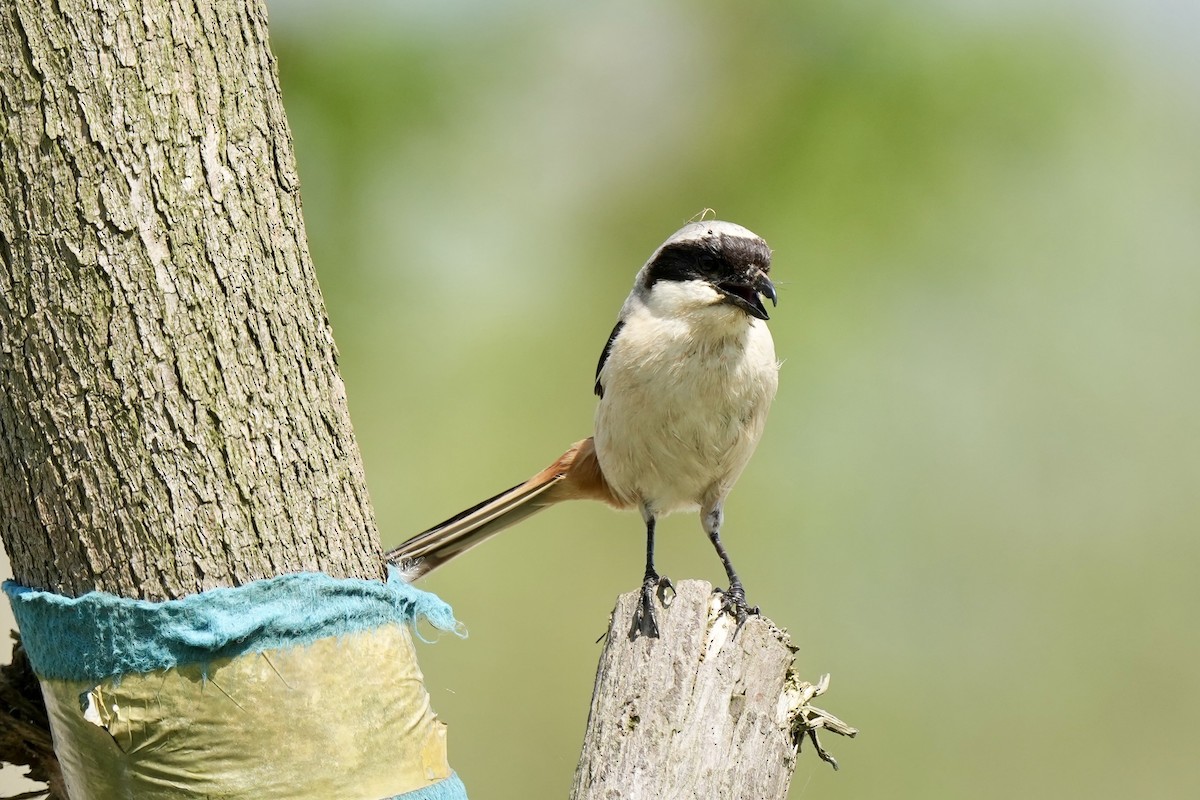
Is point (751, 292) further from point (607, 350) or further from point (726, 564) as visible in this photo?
point (726, 564)

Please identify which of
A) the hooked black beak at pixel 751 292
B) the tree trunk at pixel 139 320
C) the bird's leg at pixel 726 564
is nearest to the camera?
the tree trunk at pixel 139 320

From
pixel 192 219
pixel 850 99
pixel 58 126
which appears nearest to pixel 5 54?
pixel 58 126

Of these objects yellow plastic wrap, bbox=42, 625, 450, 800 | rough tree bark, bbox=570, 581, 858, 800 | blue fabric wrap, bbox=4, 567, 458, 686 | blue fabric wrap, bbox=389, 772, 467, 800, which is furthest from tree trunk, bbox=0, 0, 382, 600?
rough tree bark, bbox=570, 581, 858, 800

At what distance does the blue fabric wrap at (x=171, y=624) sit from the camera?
1.60 m

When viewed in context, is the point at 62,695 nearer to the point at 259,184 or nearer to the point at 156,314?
the point at 156,314

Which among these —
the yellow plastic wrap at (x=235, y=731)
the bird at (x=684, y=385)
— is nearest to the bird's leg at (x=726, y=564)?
the bird at (x=684, y=385)

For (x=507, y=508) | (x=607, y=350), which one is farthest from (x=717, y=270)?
(x=507, y=508)

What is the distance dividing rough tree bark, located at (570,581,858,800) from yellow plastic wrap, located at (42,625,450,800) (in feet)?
1.23

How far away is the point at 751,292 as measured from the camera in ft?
9.37

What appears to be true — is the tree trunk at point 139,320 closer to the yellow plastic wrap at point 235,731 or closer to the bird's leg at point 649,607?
the yellow plastic wrap at point 235,731

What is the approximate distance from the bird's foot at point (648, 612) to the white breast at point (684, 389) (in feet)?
1.94

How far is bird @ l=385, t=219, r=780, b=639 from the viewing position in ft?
9.48

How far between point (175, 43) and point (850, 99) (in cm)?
504

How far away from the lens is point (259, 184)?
1.72 metres
